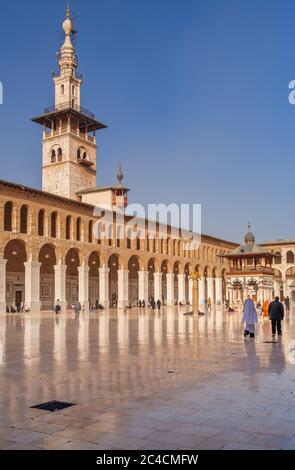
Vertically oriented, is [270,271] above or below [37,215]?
below

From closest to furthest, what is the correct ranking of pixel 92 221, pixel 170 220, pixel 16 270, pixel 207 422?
pixel 207 422
pixel 16 270
pixel 92 221
pixel 170 220

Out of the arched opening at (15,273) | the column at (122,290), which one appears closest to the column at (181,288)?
the column at (122,290)

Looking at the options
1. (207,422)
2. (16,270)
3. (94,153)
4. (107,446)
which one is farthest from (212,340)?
(94,153)

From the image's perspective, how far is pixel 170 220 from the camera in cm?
5178

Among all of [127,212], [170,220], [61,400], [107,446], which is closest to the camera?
[107,446]

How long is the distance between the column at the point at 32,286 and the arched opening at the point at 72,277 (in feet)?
23.0

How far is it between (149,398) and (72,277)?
3750 cm

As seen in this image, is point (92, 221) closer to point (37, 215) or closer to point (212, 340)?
Answer: point (37, 215)

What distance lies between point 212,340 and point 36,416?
29.1 feet

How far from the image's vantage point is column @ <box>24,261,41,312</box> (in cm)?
3359

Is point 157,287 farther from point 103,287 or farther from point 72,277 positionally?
point 72,277

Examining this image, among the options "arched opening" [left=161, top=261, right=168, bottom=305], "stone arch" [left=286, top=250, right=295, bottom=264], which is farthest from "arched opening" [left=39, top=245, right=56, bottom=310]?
"stone arch" [left=286, top=250, right=295, bottom=264]

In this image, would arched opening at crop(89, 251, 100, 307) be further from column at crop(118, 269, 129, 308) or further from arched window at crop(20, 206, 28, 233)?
arched window at crop(20, 206, 28, 233)

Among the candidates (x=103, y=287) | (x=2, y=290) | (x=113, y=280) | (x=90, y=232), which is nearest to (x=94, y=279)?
(x=113, y=280)
